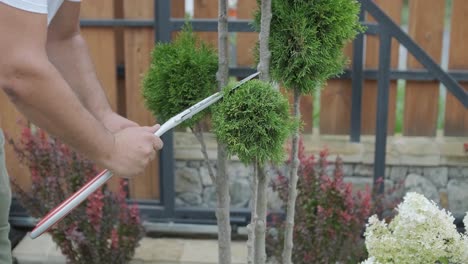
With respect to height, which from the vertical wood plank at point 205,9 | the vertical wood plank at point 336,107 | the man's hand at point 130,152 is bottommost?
the vertical wood plank at point 336,107

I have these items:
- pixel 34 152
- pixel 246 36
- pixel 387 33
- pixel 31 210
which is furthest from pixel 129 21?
pixel 387 33

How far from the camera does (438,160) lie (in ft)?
13.8

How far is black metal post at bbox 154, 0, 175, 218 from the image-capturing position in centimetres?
401

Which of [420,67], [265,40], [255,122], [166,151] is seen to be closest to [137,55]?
[166,151]

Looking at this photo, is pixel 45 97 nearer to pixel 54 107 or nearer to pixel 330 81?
pixel 54 107

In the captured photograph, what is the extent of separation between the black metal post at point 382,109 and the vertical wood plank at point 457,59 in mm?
500

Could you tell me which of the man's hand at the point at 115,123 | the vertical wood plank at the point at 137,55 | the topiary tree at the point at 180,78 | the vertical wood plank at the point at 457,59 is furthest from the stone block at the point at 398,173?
the man's hand at the point at 115,123

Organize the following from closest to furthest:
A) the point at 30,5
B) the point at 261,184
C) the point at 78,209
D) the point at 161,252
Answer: the point at 30,5
the point at 261,184
the point at 78,209
the point at 161,252

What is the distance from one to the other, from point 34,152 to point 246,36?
4.49ft

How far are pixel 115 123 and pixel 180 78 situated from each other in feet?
1.04

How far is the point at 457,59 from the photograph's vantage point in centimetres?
413

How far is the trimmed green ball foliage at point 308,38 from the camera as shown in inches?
82.9

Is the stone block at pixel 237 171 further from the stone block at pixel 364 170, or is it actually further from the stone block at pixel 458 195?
the stone block at pixel 458 195

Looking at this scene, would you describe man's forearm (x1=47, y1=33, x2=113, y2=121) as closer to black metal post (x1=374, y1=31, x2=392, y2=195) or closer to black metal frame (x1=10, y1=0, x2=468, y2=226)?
black metal frame (x1=10, y1=0, x2=468, y2=226)
